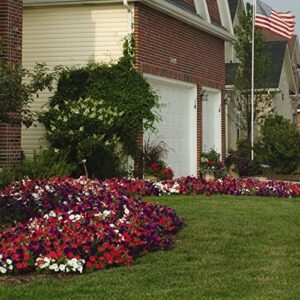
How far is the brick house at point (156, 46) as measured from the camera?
56.9 feet

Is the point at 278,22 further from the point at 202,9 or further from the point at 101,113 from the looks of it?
the point at 101,113

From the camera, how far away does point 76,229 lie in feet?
24.9

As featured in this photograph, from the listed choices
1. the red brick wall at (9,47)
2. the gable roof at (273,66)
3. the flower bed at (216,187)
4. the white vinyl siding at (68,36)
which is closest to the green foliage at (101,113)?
the white vinyl siding at (68,36)

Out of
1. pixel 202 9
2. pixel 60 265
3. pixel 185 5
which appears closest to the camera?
pixel 60 265

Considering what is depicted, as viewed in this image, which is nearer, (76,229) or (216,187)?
(76,229)

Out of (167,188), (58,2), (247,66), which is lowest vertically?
(167,188)

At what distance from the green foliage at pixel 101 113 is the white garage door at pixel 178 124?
1233 mm

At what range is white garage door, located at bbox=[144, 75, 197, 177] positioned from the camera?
18844 millimetres

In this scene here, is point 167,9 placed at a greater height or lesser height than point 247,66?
greater

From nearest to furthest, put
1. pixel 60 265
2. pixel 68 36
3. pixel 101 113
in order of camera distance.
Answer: pixel 60 265 < pixel 101 113 < pixel 68 36

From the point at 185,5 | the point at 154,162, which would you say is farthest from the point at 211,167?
the point at 185,5

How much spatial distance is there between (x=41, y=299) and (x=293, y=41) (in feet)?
126

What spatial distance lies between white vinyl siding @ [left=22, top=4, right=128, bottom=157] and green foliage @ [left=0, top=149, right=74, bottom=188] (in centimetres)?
247

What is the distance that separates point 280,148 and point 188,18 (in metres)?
6.85
